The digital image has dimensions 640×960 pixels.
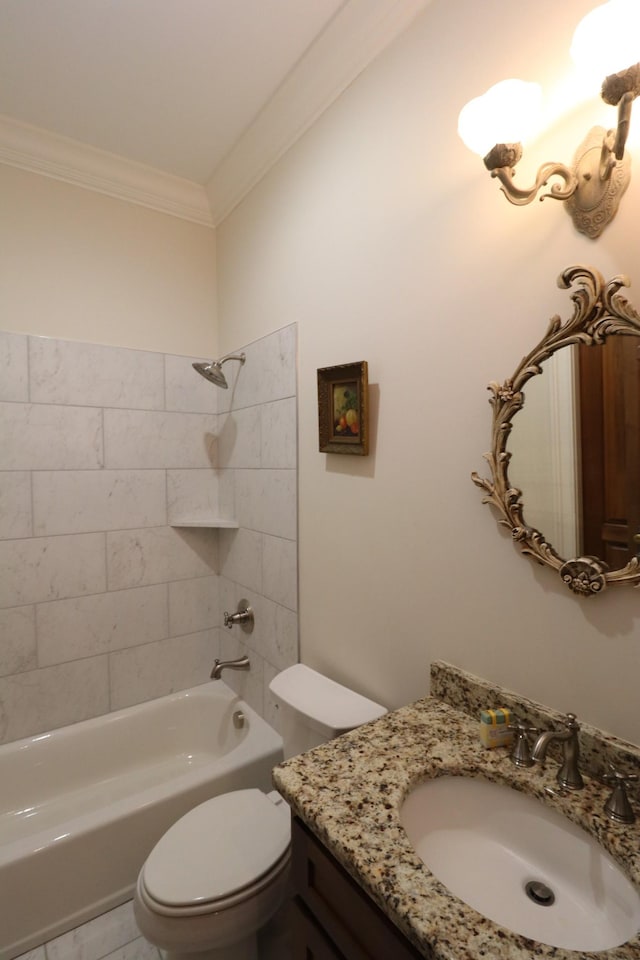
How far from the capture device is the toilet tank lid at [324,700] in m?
1.33

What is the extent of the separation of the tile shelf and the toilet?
2.81 ft

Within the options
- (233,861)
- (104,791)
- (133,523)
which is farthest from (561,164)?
(104,791)

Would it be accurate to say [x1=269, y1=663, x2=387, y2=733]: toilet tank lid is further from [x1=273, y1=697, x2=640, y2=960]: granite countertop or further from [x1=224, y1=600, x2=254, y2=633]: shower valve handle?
[x1=224, y1=600, x2=254, y2=633]: shower valve handle

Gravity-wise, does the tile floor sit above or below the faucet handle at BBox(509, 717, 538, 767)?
below

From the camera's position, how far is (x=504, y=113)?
2.90ft

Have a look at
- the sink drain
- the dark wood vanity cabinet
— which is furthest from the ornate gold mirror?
the dark wood vanity cabinet

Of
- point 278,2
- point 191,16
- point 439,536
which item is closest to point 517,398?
point 439,536

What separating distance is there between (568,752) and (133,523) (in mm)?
1911

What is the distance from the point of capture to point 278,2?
1352 mm

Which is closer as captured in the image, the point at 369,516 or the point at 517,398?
the point at 517,398

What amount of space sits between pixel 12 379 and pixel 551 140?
2.00 m

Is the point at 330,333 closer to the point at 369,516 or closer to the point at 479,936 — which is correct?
the point at 369,516

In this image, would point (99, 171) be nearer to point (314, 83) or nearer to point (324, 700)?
point (314, 83)

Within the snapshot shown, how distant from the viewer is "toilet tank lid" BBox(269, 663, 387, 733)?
133 cm
